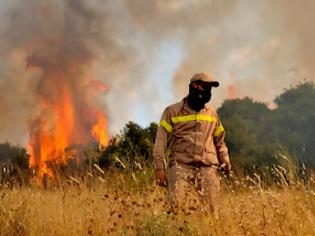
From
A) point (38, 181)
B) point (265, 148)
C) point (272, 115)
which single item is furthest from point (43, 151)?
point (38, 181)

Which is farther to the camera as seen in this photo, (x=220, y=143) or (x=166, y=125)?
(x=220, y=143)

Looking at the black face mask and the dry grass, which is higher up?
the black face mask

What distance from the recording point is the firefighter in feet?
20.9

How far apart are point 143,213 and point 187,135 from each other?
3.99 feet

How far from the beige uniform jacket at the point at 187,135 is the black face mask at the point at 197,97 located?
53 mm

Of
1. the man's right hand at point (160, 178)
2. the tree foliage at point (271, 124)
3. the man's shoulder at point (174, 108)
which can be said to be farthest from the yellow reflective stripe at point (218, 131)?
the tree foliage at point (271, 124)

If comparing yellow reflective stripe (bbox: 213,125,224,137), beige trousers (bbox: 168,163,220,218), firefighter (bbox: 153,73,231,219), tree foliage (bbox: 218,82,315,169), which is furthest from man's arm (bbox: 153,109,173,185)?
tree foliage (bbox: 218,82,315,169)

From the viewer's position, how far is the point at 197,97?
259 inches

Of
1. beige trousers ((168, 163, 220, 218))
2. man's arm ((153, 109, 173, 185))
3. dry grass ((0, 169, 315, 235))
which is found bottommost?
dry grass ((0, 169, 315, 235))

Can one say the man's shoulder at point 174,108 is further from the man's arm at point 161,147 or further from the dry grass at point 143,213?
the dry grass at point 143,213

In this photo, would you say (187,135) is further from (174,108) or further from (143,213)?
(143,213)

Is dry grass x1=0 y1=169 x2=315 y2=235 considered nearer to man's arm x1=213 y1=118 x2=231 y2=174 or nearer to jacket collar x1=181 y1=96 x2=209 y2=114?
man's arm x1=213 y1=118 x2=231 y2=174

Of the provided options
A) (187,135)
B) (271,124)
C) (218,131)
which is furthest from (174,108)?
(271,124)

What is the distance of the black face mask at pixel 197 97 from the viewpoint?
21.6 feet
